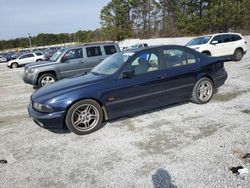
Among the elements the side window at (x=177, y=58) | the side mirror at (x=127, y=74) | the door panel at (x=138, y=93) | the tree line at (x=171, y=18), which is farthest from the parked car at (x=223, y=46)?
the tree line at (x=171, y=18)

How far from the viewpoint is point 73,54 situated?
9945 millimetres

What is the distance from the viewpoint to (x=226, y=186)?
2.96m

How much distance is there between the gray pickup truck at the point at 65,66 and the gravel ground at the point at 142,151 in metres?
3.95

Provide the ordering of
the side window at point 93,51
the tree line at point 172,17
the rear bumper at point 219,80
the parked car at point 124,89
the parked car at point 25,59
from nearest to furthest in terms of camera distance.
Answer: the parked car at point 124,89 → the rear bumper at point 219,80 → the side window at point 93,51 → the parked car at point 25,59 → the tree line at point 172,17

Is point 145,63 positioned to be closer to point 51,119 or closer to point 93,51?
point 51,119

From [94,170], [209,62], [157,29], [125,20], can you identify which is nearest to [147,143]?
[94,170]

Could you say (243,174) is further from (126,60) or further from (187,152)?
(126,60)

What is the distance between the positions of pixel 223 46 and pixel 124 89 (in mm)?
9683

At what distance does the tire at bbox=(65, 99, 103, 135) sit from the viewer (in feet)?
15.2

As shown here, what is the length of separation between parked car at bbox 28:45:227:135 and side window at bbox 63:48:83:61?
4.39 meters

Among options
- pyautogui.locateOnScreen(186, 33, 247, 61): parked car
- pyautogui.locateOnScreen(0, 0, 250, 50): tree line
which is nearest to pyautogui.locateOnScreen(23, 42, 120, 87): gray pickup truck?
pyautogui.locateOnScreen(186, 33, 247, 61): parked car

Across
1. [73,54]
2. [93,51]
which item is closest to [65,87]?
[73,54]

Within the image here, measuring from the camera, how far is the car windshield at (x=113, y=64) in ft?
17.0

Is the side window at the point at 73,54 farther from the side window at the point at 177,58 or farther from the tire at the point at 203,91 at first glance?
the tire at the point at 203,91
